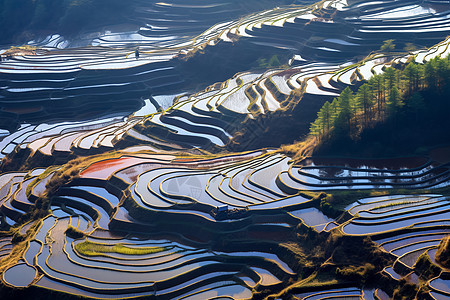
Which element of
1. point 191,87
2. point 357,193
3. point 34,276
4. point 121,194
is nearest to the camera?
point 34,276

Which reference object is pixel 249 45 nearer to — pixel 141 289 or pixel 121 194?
pixel 121 194

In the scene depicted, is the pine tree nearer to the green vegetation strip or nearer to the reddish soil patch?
the reddish soil patch

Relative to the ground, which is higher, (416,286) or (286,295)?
(416,286)

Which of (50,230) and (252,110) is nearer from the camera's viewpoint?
(50,230)

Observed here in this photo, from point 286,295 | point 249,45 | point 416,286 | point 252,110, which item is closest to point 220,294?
point 286,295

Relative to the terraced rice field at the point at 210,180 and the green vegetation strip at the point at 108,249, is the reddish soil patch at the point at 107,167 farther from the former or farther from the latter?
the green vegetation strip at the point at 108,249

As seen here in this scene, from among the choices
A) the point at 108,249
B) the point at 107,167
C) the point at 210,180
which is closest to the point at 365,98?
the point at 210,180

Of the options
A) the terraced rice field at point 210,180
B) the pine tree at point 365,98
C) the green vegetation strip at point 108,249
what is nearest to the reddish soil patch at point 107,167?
the terraced rice field at point 210,180
